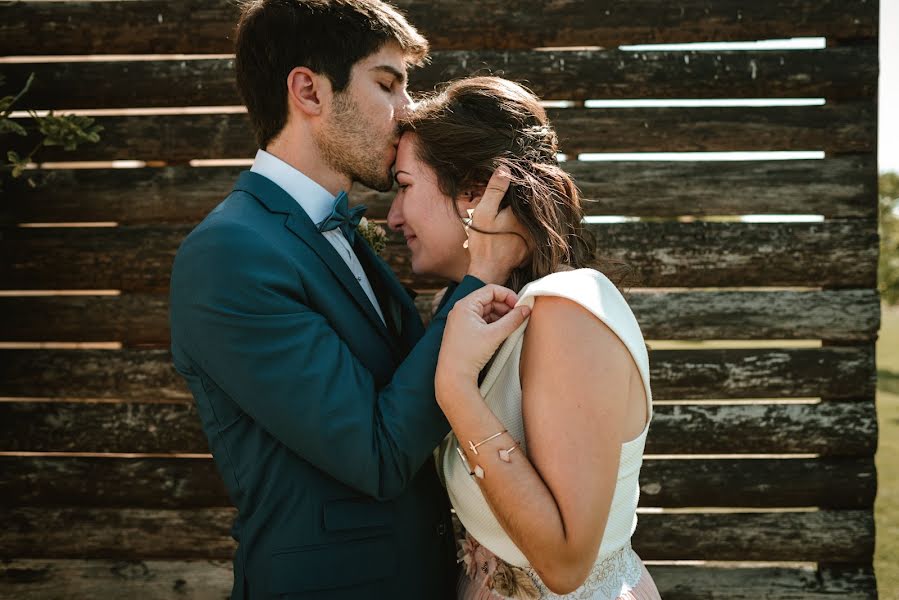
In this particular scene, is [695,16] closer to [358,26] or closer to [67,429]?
[358,26]

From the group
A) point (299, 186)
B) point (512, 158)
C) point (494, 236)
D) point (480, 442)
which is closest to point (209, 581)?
point (299, 186)

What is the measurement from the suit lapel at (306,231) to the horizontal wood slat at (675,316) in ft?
4.87

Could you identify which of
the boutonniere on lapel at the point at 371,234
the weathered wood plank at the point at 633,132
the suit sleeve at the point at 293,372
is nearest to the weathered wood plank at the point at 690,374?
the weathered wood plank at the point at 633,132

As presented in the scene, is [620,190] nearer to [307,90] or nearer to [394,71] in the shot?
[394,71]

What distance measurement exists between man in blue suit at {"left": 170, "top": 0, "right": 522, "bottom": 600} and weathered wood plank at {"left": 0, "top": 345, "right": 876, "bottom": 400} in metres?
1.73

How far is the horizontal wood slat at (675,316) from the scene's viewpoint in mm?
3518

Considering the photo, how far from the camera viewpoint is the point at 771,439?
139 inches

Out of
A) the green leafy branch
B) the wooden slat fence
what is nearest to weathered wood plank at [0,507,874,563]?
the wooden slat fence

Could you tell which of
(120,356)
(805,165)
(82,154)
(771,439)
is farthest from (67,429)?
(805,165)

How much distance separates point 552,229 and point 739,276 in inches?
76.4

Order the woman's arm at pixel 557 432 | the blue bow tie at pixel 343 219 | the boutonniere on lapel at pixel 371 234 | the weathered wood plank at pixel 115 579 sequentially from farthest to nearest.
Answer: the weathered wood plank at pixel 115 579 → the boutonniere on lapel at pixel 371 234 → the blue bow tie at pixel 343 219 → the woman's arm at pixel 557 432

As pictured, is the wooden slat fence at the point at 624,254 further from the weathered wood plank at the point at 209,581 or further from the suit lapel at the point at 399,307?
the suit lapel at the point at 399,307

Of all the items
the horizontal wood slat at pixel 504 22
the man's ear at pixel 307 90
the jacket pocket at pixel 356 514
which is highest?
the horizontal wood slat at pixel 504 22

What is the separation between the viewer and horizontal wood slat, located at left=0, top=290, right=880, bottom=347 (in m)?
3.52
